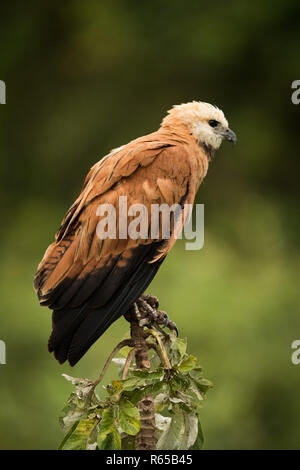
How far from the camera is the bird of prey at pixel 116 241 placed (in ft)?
6.61

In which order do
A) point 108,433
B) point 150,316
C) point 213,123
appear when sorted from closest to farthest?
point 108,433
point 150,316
point 213,123

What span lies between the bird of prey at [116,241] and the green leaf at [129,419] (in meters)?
0.26

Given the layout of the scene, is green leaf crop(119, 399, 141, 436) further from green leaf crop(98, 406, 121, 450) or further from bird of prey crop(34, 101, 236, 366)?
bird of prey crop(34, 101, 236, 366)

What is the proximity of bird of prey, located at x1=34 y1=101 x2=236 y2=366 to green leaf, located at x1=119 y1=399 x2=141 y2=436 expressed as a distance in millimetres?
261

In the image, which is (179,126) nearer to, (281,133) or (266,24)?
(281,133)

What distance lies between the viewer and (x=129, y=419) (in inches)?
68.4

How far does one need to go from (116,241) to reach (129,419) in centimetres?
66

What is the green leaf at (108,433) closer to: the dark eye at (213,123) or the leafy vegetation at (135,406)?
the leafy vegetation at (135,406)

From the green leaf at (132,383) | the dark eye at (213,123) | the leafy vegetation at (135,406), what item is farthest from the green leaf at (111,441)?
the dark eye at (213,123)

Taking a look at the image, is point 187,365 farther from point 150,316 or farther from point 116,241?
point 116,241

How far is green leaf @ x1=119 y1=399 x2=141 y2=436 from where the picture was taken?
1724 mm

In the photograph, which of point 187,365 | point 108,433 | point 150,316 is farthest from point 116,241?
point 108,433

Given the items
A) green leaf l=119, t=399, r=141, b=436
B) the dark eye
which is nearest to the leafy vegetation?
green leaf l=119, t=399, r=141, b=436
